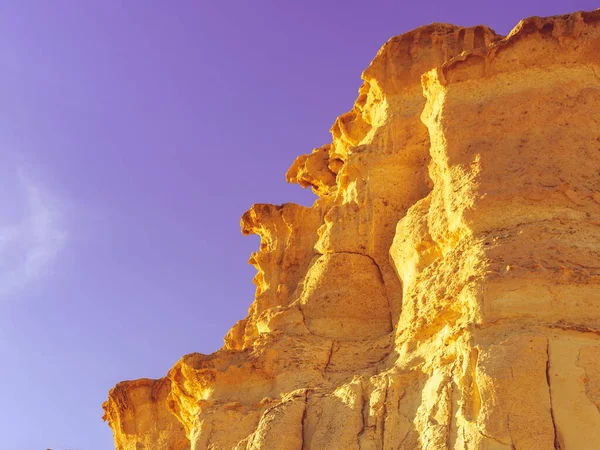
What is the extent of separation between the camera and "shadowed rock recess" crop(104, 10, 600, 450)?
9500mm

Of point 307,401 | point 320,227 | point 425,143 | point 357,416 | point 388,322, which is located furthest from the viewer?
point 320,227

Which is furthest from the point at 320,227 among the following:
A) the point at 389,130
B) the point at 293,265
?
the point at 389,130

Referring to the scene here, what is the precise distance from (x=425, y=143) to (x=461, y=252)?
11.2 ft

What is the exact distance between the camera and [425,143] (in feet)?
46.1

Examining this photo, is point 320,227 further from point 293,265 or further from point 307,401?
point 307,401

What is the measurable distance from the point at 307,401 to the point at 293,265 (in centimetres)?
464

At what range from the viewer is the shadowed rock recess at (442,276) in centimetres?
950

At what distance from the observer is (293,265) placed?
1590 cm

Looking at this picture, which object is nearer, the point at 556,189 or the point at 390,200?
the point at 556,189

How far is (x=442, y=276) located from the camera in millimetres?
11172

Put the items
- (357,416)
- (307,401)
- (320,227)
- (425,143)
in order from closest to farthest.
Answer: (357,416)
(307,401)
(425,143)
(320,227)

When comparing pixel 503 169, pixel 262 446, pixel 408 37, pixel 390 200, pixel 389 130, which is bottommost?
pixel 262 446

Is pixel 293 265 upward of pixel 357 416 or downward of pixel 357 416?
upward

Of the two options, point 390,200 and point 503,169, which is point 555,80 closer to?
point 503,169
